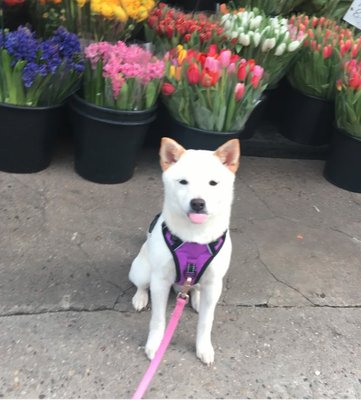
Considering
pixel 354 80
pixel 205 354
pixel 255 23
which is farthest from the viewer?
pixel 255 23

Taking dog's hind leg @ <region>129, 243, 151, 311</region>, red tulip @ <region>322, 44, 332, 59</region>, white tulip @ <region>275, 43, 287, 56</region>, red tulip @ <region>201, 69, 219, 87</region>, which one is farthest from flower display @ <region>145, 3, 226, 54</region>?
dog's hind leg @ <region>129, 243, 151, 311</region>

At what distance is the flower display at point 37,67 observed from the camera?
3.29m

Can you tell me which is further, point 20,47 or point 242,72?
point 242,72

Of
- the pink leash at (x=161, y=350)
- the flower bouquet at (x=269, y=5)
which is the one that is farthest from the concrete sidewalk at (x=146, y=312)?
the flower bouquet at (x=269, y=5)

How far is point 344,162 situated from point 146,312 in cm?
248

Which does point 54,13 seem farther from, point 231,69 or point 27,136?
point 231,69

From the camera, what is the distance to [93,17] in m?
3.75

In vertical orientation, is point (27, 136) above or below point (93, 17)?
below

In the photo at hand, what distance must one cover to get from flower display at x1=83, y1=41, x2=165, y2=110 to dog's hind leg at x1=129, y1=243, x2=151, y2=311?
4.32ft

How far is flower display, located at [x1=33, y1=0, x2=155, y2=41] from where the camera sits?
3.69 m

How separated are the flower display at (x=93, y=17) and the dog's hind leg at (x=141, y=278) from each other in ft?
6.53

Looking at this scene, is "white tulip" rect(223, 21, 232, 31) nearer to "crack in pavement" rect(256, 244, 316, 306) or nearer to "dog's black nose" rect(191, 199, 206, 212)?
"crack in pavement" rect(256, 244, 316, 306)

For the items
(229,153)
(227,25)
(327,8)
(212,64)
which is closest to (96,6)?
(212,64)

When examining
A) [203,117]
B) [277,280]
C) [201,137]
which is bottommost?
[277,280]
